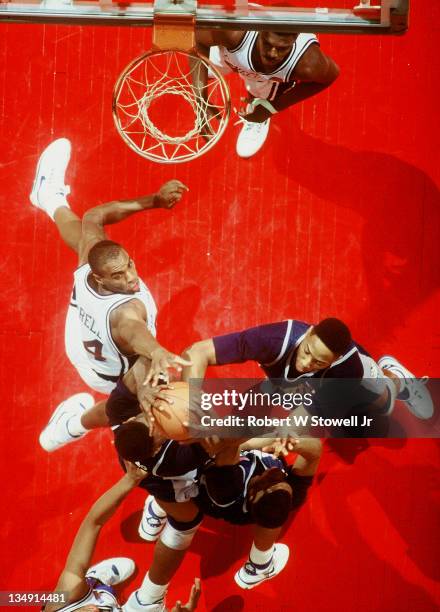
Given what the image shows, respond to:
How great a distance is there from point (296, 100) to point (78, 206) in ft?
4.51

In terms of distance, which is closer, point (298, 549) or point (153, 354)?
point (153, 354)

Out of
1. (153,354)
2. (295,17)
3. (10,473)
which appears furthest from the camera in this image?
(10,473)

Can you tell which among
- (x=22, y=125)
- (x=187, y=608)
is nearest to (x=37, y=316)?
(x=22, y=125)

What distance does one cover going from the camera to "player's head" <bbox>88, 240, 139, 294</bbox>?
4426mm

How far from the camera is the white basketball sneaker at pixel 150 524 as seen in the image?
449 cm

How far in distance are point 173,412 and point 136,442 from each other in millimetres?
320

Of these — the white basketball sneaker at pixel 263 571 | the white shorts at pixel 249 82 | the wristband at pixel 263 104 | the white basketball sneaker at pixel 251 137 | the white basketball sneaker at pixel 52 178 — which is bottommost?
the white basketball sneaker at pixel 263 571

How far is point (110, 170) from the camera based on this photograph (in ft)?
15.0

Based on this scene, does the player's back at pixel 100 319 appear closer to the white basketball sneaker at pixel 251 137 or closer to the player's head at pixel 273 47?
the white basketball sneaker at pixel 251 137

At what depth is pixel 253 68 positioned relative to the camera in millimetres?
4488

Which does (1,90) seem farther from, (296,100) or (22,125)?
(296,100)

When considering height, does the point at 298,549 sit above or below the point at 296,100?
below

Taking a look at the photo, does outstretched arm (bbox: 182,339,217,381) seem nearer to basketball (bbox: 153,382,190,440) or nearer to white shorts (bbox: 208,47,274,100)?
basketball (bbox: 153,382,190,440)

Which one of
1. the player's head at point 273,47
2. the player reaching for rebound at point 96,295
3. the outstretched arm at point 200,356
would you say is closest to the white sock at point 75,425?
the player reaching for rebound at point 96,295
